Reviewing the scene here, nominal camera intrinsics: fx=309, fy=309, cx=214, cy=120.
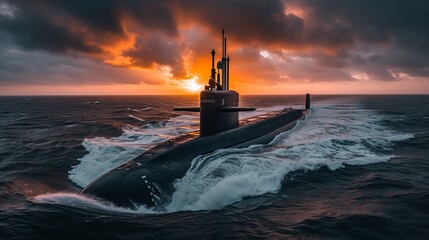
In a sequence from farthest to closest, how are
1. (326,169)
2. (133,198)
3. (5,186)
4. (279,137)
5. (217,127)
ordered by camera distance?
1. (279,137)
2. (217,127)
3. (326,169)
4. (5,186)
5. (133,198)

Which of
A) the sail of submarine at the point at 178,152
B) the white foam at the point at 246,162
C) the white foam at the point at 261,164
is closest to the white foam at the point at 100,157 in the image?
the white foam at the point at 246,162

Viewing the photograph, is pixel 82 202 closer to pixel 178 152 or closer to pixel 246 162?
pixel 178 152

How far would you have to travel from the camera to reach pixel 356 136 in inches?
836

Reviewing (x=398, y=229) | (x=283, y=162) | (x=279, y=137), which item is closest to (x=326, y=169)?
(x=283, y=162)

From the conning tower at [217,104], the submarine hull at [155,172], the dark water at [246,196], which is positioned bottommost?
the dark water at [246,196]

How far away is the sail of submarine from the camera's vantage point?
374 inches

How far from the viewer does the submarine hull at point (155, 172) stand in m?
9.37

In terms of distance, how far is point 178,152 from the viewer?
1284cm

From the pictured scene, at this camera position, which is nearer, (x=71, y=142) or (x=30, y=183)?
(x=30, y=183)

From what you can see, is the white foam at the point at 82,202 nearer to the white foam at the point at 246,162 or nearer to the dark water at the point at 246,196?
the dark water at the point at 246,196

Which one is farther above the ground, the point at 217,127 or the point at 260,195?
the point at 217,127

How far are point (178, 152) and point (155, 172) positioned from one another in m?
2.18

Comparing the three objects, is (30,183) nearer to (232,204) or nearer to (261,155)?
(232,204)

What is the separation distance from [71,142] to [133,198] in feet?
44.9
